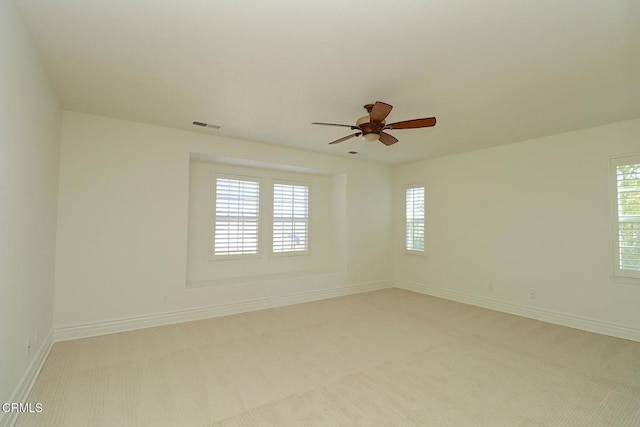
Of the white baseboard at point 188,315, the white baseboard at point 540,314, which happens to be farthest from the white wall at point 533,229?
the white baseboard at point 188,315

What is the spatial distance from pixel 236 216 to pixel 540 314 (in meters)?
4.91

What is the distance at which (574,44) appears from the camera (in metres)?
2.06

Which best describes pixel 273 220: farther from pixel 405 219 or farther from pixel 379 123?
pixel 379 123

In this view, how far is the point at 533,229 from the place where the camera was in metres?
4.35

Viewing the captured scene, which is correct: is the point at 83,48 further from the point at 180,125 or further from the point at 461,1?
the point at 461,1

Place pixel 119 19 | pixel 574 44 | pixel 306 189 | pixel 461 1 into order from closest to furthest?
1. pixel 461 1
2. pixel 119 19
3. pixel 574 44
4. pixel 306 189

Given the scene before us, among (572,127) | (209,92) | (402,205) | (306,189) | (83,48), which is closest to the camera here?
Answer: (83,48)

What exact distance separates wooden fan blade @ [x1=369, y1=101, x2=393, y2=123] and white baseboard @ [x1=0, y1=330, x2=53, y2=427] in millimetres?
3360

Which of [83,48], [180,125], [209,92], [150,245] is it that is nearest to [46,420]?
[150,245]

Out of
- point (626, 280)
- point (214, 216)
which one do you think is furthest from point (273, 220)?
point (626, 280)

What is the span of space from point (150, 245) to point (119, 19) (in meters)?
2.74

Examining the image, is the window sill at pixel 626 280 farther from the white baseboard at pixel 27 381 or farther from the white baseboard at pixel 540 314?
the white baseboard at pixel 27 381

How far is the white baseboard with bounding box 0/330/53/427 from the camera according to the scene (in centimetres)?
184

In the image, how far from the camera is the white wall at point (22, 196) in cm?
174
